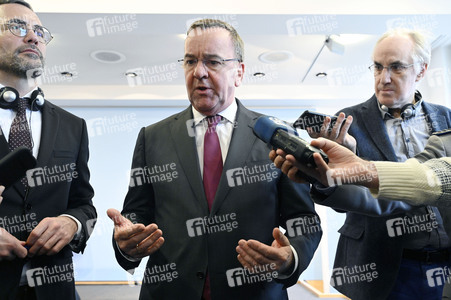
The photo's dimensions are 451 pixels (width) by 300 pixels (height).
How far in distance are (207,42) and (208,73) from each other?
14 centimetres

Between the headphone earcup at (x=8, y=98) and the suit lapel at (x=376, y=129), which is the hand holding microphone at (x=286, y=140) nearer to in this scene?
the suit lapel at (x=376, y=129)

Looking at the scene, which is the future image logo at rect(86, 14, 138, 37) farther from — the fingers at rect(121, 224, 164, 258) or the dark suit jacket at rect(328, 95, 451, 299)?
the fingers at rect(121, 224, 164, 258)

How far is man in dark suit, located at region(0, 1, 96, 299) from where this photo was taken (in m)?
1.38

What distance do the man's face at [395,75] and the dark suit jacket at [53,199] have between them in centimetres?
154

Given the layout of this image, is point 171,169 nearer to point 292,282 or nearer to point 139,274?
point 292,282

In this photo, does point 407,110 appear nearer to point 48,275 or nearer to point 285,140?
point 285,140

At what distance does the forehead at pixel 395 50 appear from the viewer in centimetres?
188

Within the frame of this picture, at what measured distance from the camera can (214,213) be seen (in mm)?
1364

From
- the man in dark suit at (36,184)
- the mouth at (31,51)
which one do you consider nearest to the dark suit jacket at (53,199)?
the man in dark suit at (36,184)

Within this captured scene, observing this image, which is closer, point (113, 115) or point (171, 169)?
point (171, 169)

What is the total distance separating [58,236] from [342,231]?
128 centimetres

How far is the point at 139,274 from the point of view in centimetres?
614

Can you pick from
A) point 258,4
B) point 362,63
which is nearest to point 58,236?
point 258,4

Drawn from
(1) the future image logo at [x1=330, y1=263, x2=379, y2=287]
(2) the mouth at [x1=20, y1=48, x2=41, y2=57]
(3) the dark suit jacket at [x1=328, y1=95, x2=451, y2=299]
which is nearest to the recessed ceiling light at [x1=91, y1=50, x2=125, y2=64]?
(2) the mouth at [x1=20, y1=48, x2=41, y2=57]
